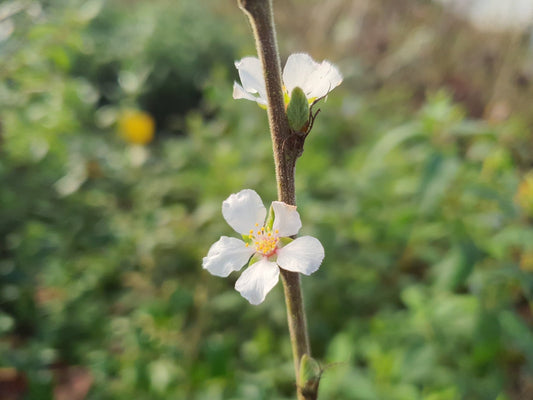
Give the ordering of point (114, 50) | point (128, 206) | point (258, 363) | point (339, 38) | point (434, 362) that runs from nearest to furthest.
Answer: point (434, 362)
point (258, 363)
point (128, 206)
point (114, 50)
point (339, 38)

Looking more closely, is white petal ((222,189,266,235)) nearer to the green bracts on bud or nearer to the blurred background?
the green bracts on bud

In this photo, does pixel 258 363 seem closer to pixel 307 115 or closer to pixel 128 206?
pixel 128 206

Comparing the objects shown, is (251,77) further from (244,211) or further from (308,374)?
(308,374)

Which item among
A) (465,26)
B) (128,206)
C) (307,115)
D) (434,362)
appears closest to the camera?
(307,115)

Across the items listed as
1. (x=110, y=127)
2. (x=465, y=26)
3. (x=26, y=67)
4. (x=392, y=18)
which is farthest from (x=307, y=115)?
(x=465, y=26)

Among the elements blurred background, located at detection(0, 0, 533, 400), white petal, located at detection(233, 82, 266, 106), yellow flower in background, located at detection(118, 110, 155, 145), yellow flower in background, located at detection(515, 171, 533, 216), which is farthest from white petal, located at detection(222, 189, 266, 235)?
yellow flower in background, located at detection(118, 110, 155, 145)
